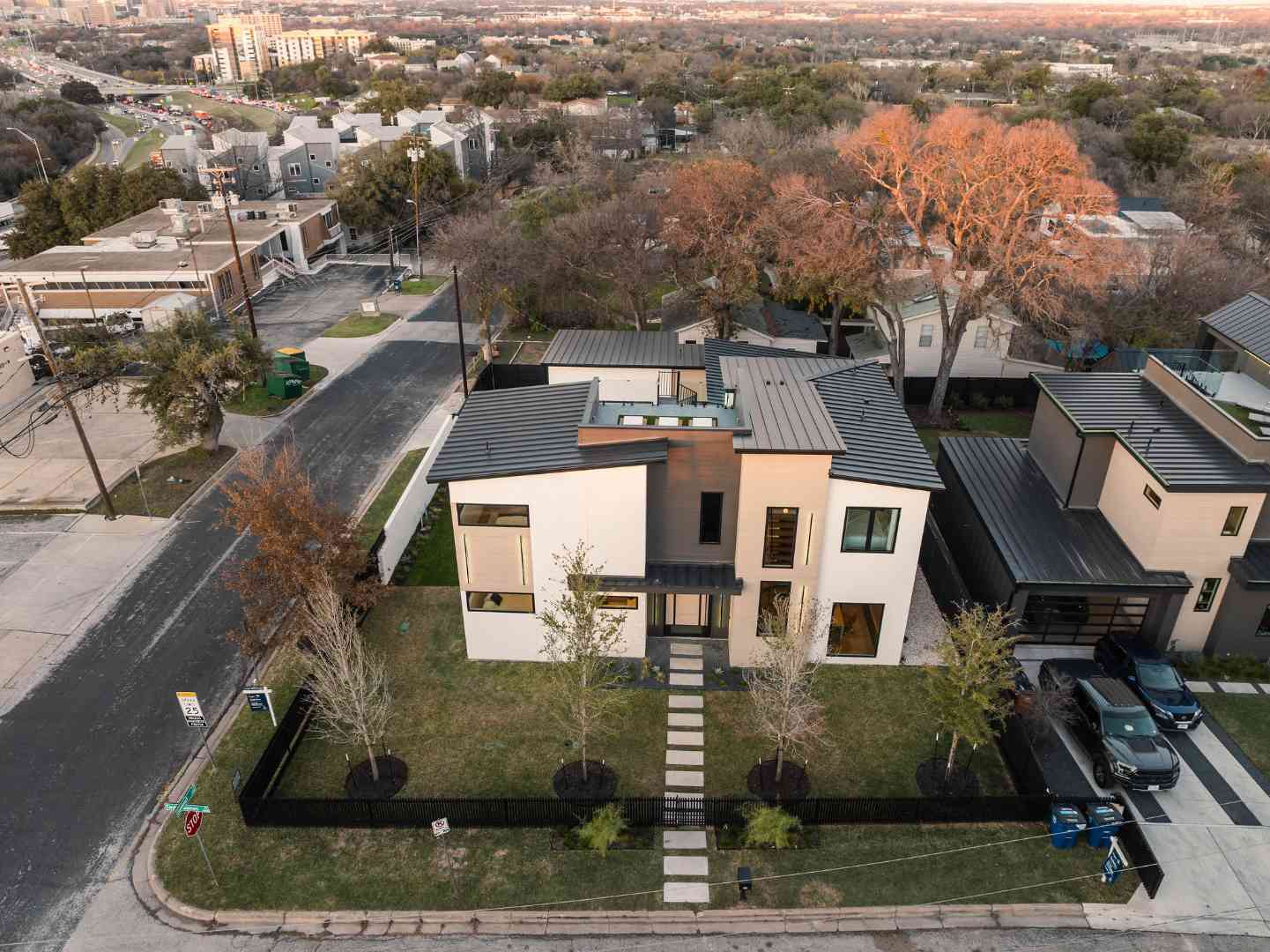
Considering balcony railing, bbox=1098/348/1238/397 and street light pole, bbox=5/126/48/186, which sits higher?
balcony railing, bbox=1098/348/1238/397

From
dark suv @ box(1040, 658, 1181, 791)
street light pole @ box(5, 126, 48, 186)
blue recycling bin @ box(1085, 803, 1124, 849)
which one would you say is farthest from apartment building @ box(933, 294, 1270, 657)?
street light pole @ box(5, 126, 48, 186)

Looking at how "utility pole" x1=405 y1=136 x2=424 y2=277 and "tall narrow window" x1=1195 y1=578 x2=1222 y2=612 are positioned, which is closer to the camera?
"tall narrow window" x1=1195 y1=578 x2=1222 y2=612

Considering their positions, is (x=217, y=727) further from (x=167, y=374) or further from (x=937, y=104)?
(x=937, y=104)

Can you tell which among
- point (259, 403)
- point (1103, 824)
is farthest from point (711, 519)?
point (259, 403)

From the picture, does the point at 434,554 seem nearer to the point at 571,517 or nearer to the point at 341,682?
the point at 571,517

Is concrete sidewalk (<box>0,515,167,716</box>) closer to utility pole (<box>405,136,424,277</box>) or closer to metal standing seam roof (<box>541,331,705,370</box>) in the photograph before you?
metal standing seam roof (<box>541,331,705,370</box>)

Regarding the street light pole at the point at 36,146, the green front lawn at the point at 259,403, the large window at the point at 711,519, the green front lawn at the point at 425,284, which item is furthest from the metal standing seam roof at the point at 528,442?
the street light pole at the point at 36,146

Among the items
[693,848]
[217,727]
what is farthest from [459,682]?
[693,848]
